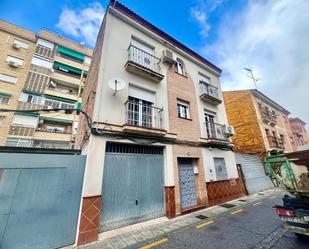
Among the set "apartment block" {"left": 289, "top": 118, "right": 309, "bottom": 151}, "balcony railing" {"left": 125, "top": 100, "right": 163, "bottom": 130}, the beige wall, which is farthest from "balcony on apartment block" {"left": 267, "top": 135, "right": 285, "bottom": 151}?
the beige wall

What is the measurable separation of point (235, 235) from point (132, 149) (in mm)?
4631

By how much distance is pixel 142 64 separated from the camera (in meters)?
7.47

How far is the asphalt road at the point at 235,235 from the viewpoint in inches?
148

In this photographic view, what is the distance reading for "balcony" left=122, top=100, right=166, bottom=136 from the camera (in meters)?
5.74

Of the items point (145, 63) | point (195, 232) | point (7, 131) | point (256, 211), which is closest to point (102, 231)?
point (195, 232)

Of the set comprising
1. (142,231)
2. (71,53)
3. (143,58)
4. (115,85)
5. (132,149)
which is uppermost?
(71,53)

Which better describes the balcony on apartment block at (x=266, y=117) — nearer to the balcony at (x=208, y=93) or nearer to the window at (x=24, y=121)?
the balcony at (x=208, y=93)

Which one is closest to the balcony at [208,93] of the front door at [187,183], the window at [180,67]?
the window at [180,67]

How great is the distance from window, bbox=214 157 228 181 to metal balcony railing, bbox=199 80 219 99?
4.67 metres

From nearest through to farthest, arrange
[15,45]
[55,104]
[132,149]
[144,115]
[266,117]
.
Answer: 1. [132,149]
2. [144,115]
3. [266,117]
4. [15,45]
5. [55,104]

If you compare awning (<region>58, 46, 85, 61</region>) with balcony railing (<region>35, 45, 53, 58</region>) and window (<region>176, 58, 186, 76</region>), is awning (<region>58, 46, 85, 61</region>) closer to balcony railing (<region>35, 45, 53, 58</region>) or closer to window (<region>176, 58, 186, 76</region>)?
balcony railing (<region>35, 45, 53, 58</region>)

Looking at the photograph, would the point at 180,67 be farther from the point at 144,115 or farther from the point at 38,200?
the point at 38,200

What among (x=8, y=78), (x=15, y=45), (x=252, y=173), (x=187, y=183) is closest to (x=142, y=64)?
(x=187, y=183)

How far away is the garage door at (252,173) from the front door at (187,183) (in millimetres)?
5416
